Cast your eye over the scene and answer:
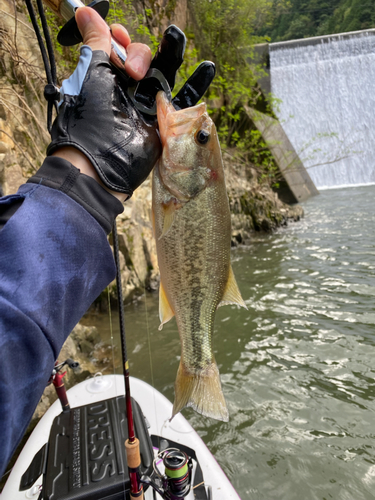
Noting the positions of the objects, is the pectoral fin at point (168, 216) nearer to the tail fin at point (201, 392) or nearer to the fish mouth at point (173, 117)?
the fish mouth at point (173, 117)

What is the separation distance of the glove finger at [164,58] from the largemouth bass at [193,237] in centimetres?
16

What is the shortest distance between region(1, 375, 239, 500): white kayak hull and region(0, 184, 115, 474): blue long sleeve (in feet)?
6.07

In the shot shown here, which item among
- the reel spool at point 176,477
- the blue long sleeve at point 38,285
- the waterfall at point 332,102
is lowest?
the reel spool at point 176,477

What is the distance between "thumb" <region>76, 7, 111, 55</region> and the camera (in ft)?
4.53

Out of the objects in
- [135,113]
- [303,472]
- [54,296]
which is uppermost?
[135,113]

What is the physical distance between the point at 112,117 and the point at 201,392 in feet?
4.24

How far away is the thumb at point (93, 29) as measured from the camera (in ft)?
4.53

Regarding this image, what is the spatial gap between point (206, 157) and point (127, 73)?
0.52m

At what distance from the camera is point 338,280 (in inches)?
281

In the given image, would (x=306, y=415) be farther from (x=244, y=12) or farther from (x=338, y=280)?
(x=244, y=12)

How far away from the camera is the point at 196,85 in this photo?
1.60 meters

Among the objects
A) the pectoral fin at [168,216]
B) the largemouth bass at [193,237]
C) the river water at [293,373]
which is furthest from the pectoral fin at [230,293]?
the river water at [293,373]

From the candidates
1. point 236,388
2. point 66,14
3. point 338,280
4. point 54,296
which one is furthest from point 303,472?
point 338,280

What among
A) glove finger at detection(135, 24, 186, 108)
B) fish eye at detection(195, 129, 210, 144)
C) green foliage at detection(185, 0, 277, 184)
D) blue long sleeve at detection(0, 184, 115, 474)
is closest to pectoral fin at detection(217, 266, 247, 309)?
fish eye at detection(195, 129, 210, 144)
